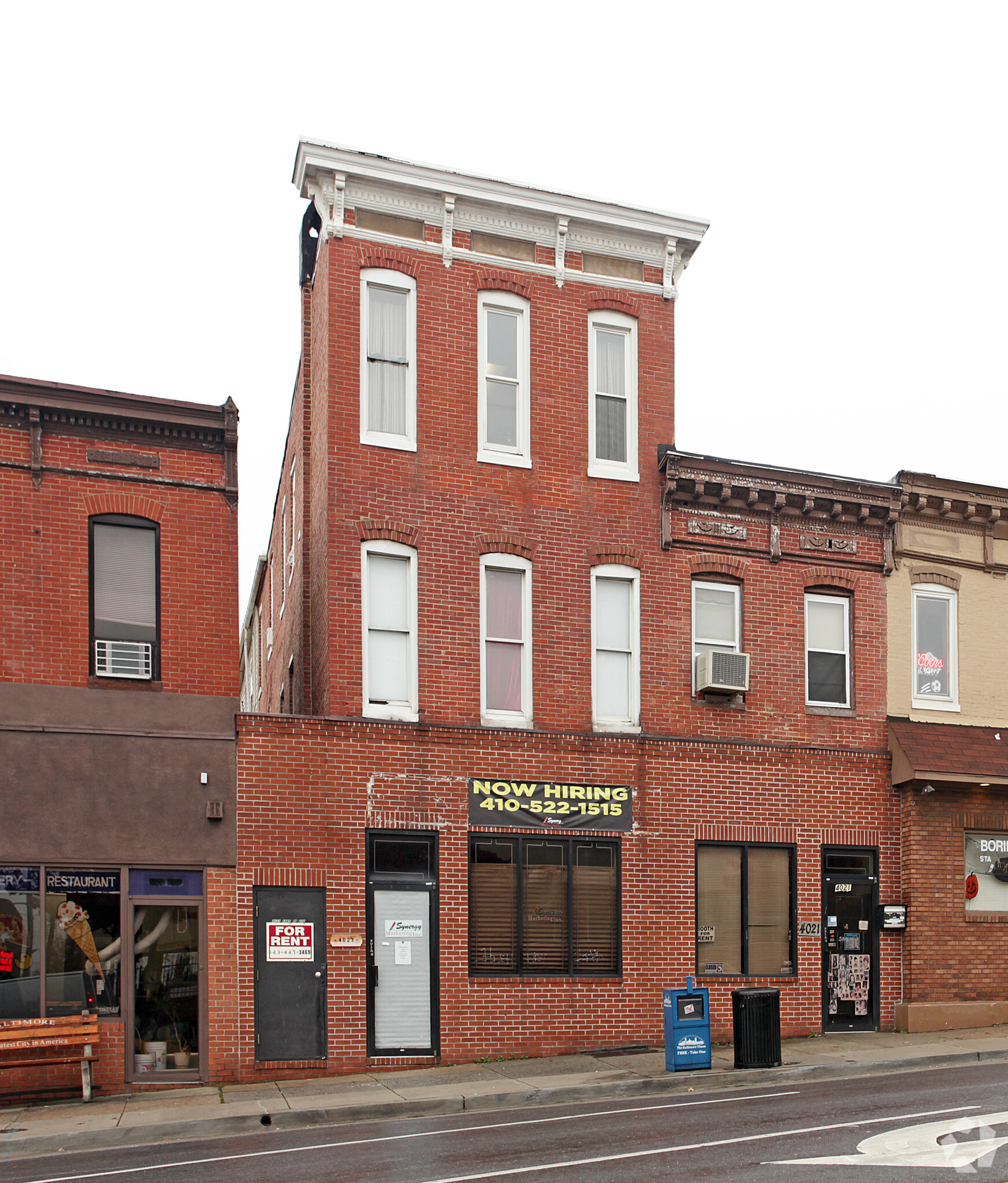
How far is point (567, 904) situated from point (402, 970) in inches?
103

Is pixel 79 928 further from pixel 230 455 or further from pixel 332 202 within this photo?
pixel 332 202

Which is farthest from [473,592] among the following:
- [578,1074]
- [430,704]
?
[578,1074]

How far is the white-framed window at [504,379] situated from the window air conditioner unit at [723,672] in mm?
4047

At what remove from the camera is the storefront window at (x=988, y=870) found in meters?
20.9

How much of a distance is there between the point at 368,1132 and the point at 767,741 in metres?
9.31

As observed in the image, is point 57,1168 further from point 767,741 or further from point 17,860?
point 767,741

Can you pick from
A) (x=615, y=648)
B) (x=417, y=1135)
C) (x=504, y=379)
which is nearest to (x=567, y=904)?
(x=615, y=648)

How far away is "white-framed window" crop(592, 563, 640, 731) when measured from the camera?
19734 mm

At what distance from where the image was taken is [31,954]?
52.8 ft

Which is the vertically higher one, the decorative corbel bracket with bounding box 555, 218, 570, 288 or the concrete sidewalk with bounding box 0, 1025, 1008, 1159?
the decorative corbel bracket with bounding box 555, 218, 570, 288

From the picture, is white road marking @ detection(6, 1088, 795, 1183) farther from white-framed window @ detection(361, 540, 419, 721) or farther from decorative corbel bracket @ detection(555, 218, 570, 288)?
decorative corbel bracket @ detection(555, 218, 570, 288)

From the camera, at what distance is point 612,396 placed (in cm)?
2052

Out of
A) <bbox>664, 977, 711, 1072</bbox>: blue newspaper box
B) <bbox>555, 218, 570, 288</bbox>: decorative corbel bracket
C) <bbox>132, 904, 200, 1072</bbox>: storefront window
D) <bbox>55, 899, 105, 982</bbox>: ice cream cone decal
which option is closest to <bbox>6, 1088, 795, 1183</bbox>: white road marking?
<bbox>664, 977, 711, 1072</bbox>: blue newspaper box

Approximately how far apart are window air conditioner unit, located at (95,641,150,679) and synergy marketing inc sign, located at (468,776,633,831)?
15.8 ft
